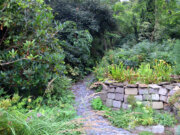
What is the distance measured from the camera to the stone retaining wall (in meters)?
3.84

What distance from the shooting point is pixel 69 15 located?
25.2 feet

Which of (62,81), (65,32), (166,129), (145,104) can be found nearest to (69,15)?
(65,32)

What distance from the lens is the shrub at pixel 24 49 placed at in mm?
3059

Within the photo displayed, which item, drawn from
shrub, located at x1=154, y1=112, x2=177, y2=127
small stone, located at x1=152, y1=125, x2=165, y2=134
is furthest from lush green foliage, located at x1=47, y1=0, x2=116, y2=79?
small stone, located at x1=152, y1=125, x2=165, y2=134

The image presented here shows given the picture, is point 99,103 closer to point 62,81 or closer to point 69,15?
point 62,81

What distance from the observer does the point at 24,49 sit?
2.98 meters

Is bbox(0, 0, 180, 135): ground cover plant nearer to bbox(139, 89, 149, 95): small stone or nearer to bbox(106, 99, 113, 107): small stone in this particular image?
bbox(106, 99, 113, 107): small stone

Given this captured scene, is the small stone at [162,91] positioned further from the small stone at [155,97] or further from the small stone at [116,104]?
the small stone at [116,104]

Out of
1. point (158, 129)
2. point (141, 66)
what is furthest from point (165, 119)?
point (141, 66)

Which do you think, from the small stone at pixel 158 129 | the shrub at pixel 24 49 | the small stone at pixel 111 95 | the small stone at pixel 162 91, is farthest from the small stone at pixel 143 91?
the shrub at pixel 24 49

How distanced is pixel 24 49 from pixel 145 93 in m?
2.71

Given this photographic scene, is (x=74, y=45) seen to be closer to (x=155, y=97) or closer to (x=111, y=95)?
A: (x=111, y=95)

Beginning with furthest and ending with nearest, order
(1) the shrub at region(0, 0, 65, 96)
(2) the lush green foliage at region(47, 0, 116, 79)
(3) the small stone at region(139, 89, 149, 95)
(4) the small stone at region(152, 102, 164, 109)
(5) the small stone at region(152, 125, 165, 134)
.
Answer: (2) the lush green foliage at region(47, 0, 116, 79) → (3) the small stone at region(139, 89, 149, 95) → (4) the small stone at region(152, 102, 164, 109) → (5) the small stone at region(152, 125, 165, 134) → (1) the shrub at region(0, 0, 65, 96)

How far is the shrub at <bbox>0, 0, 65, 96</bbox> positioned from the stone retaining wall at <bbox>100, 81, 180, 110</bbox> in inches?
60.0
